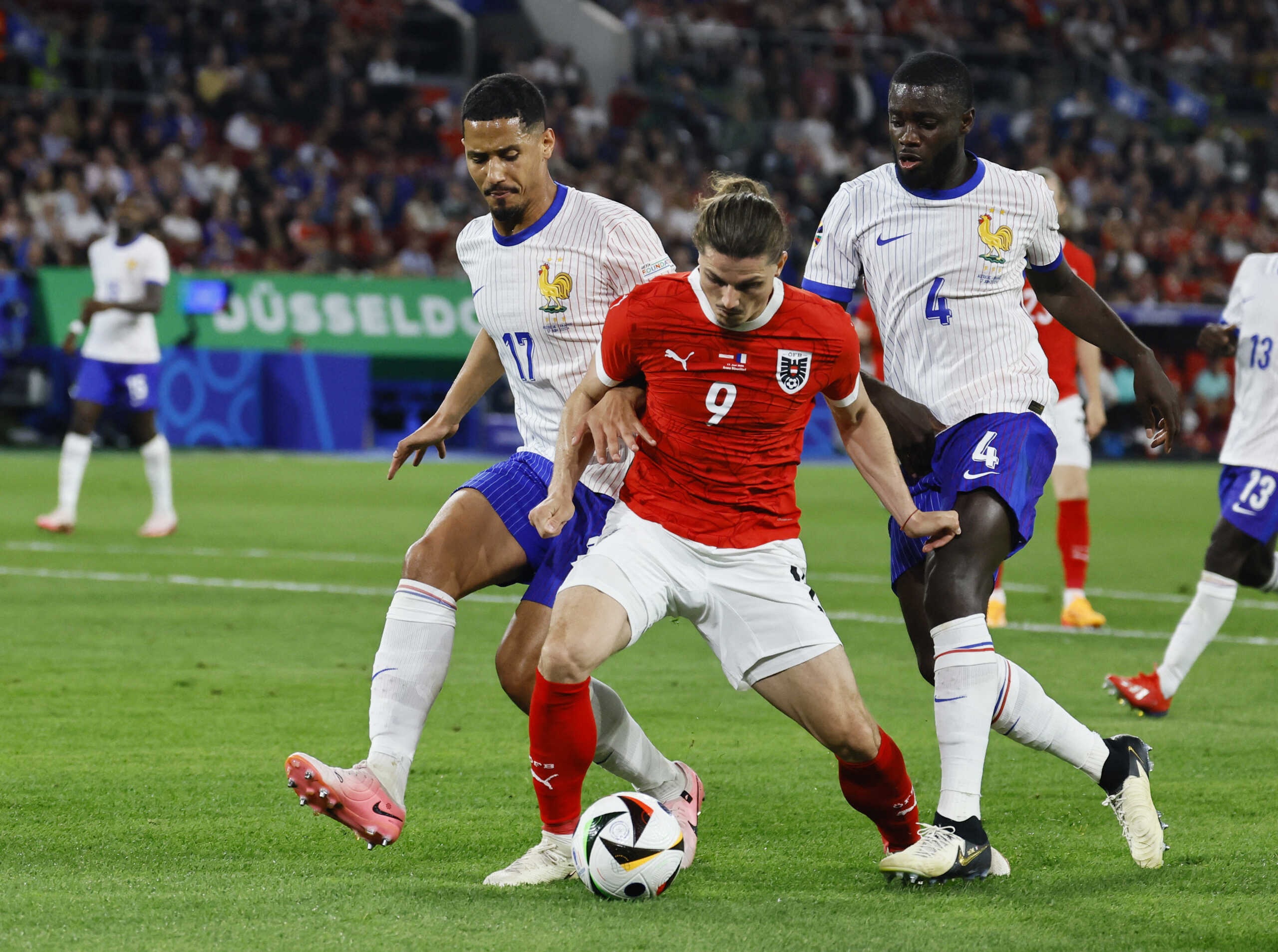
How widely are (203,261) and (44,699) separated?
1554 cm

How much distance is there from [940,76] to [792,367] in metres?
1.10

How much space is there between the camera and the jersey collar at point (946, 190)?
191 inches

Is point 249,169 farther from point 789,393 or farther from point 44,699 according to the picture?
point 789,393

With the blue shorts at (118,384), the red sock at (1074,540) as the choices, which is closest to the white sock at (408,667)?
the red sock at (1074,540)

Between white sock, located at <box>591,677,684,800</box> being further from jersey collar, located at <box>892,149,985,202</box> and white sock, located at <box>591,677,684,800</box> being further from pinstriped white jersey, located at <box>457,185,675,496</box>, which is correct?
jersey collar, located at <box>892,149,985,202</box>

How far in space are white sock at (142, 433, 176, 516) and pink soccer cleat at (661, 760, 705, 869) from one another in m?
8.36

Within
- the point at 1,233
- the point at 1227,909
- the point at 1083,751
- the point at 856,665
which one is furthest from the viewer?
the point at 1,233

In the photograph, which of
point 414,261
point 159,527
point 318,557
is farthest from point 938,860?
point 414,261

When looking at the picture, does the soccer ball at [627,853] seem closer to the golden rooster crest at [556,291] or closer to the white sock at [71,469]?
the golden rooster crest at [556,291]

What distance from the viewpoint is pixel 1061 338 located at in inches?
357

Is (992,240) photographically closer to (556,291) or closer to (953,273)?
(953,273)

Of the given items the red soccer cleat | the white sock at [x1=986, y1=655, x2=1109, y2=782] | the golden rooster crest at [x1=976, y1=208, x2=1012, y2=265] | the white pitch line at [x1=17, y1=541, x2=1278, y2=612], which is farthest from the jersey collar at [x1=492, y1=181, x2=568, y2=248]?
the white pitch line at [x1=17, y1=541, x2=1278, y2=612]

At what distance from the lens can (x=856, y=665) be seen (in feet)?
25.9

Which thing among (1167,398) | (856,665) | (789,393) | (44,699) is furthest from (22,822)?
(856,665)
